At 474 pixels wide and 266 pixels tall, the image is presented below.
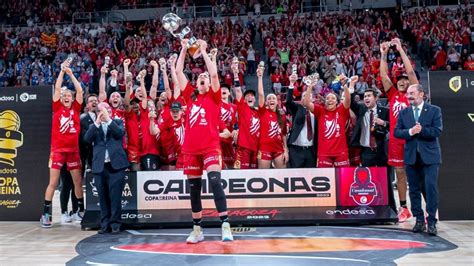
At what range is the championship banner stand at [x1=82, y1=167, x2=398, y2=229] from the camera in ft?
25.7

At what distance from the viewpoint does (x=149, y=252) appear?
6.21 meters

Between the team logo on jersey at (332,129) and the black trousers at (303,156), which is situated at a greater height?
the team logo on jersey at (332,129)

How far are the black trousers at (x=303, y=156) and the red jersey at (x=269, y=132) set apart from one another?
0.81ft

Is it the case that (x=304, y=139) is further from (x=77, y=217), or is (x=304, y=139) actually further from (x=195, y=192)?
(x=77, y=217)

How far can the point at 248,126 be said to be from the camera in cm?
848

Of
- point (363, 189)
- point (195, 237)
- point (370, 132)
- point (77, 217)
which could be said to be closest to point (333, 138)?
point (370, 132)

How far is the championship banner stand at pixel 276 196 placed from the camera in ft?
25.7

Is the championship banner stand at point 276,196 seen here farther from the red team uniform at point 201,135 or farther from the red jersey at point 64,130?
the red team uniform at point 201,135

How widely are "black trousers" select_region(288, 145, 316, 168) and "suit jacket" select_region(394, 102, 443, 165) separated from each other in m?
1.66

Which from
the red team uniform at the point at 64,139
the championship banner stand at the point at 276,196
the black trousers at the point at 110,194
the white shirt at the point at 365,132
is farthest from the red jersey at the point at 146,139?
the white shirt at the point at 365,132

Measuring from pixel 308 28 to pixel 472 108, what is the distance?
49.2 ft

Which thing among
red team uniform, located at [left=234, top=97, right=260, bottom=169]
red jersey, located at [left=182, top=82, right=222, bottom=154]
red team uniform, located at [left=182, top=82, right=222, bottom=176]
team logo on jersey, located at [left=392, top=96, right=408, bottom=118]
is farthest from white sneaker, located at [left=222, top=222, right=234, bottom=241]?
team logo on jersey, located at [left=392, top=96, right=408, bottom=118]

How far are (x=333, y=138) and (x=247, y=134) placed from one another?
52.0 inches

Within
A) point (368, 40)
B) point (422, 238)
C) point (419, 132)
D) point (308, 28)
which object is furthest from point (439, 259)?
point (308, 28)
